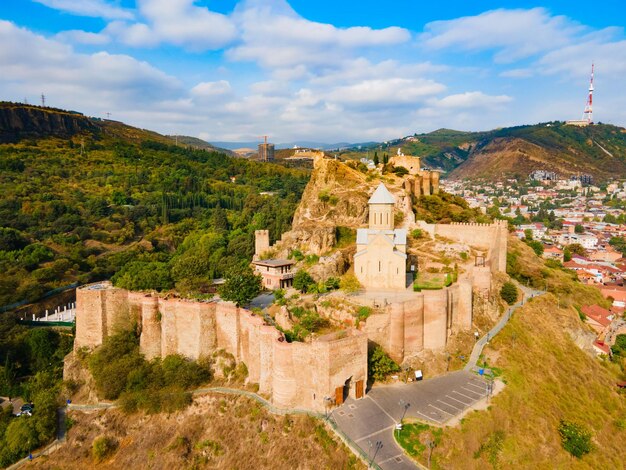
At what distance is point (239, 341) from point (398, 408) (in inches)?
355

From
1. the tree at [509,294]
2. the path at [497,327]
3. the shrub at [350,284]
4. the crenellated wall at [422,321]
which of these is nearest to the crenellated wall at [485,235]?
the tree at [509,294]

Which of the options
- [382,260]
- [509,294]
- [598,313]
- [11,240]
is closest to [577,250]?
[598,313]

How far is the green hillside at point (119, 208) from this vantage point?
47531 millimetres

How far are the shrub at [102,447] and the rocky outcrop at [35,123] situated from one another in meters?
80.2

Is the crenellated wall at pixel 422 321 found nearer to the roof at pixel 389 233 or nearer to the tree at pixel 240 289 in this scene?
the roof at pixel 389 233

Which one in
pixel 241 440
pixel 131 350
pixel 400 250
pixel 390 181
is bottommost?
pixel 241 440

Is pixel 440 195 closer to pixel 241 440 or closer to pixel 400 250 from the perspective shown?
pixel 400 250

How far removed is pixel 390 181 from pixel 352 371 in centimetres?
2543

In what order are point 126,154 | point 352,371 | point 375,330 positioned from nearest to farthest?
1. point 352,371
2. point 375,330
3. point 126,154

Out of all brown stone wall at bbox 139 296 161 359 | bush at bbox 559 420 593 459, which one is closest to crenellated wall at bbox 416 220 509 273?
bush at bbox 559 420 593 459

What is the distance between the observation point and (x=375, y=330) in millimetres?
24984

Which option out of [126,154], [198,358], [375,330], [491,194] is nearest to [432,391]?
[375,330]

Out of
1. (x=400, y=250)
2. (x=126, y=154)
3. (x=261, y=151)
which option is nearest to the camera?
(x=400, y=250)

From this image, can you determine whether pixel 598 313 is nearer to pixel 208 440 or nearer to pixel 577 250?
pixel 577 250
